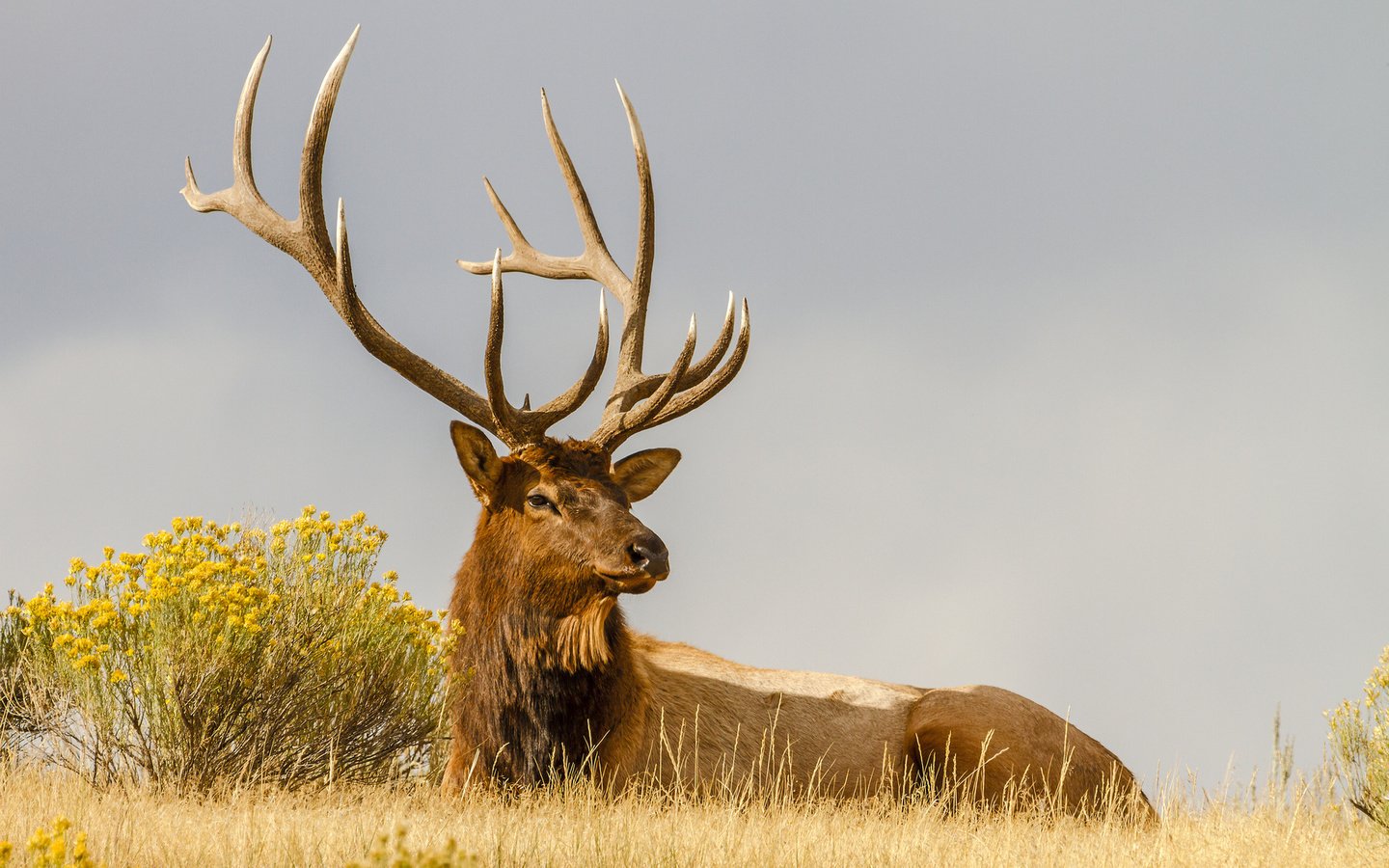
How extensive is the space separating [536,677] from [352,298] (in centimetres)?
234

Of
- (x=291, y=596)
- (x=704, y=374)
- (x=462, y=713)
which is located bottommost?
(x=462, y=713)

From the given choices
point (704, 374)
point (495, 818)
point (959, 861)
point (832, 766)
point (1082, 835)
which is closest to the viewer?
point (959, 861)

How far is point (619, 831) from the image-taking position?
203 inches

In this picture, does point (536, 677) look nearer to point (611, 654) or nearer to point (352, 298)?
point (611, 654)

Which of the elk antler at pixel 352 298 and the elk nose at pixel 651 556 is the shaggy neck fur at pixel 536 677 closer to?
the elk nose at pixel 651 556

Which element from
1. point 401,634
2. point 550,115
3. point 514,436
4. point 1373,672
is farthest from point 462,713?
point 1373,672

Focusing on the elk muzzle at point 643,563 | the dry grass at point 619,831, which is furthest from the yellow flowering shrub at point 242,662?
the elk muzzle at point 643,563

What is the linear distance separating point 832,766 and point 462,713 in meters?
2.20

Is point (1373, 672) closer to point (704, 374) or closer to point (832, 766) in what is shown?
point (832, 766)

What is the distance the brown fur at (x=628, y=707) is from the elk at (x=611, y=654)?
0.03ft

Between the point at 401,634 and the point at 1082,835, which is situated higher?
the point at 401,634

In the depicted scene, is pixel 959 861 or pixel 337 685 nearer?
pixel 959 861

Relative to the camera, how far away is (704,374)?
8234 mm

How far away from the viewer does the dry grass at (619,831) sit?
4809 millimetres
